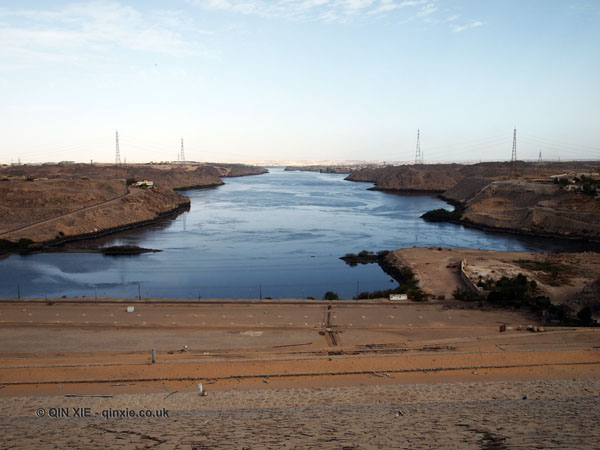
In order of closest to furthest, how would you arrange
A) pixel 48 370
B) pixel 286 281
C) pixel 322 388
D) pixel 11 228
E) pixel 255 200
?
pixel 322 388
pixel 48 370
pixel 286 281
pixel 11 228
pixel 255 200

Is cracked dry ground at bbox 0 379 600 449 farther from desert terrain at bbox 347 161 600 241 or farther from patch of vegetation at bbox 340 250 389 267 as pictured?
desert terrain at bbox 347 161 600 241

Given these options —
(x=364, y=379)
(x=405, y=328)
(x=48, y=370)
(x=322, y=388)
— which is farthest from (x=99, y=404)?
(x=405, y=328)

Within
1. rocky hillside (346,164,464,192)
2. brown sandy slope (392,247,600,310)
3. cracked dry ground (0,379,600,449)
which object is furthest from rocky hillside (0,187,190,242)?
rocky hillside (346,164,464,192)

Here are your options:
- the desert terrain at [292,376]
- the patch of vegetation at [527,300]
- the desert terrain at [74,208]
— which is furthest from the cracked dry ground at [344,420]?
the desert terrain at [74,208]

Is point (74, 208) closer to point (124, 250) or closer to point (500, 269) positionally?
point (124, 250)

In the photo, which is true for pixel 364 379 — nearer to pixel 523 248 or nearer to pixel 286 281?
pixel 286 281

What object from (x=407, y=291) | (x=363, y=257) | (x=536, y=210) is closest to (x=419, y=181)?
(x=536, y=210)
